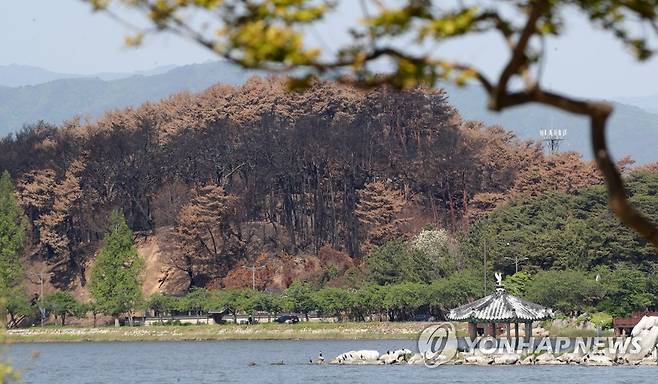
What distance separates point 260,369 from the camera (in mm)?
52438

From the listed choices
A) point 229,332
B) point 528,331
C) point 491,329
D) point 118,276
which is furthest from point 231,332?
point 528,331

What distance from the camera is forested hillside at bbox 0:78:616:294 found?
3501 inches

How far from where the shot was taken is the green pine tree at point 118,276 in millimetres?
77562

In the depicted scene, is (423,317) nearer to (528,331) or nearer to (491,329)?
(491,329)

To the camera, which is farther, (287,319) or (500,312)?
(287,319)

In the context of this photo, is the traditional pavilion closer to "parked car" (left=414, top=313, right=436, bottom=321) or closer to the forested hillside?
"parked car" (left=414, top=313, right=436, bottom=321)

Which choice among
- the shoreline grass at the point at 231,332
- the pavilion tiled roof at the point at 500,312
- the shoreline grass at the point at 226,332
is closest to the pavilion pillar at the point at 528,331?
the pavilion tiled roof at the point at 500,312

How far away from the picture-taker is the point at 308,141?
90.9 m

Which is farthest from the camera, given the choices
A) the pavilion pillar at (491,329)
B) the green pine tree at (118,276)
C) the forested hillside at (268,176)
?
→ the forested hillside at (268,176)

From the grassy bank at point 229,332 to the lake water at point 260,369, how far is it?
1533 millimetres

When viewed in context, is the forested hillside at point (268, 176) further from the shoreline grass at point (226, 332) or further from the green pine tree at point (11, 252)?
the green pine tree at point (11, 252)

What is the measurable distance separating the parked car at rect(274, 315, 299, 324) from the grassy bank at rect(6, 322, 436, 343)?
210cm

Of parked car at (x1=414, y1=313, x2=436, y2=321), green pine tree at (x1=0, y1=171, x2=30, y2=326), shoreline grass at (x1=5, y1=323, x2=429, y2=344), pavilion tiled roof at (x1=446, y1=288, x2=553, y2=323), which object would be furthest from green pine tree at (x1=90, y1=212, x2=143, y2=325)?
pavilion tiled roof at (x1=446, y1=288, x2=553, y2=323)

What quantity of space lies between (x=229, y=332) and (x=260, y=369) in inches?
1024
